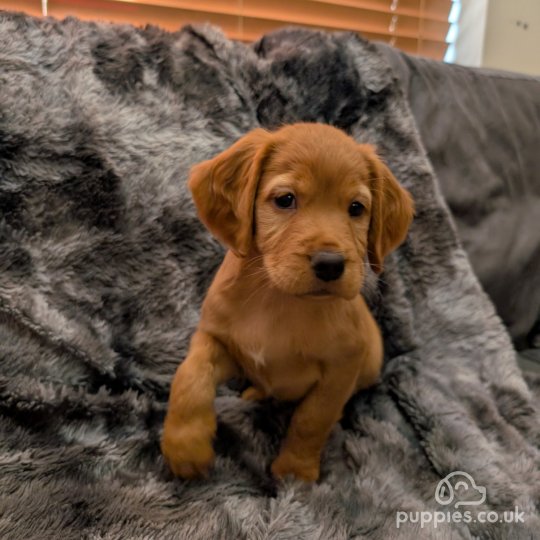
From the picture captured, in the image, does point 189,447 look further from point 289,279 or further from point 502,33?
point 502,33

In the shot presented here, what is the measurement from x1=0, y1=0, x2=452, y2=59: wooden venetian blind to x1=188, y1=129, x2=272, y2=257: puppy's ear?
1.21 m

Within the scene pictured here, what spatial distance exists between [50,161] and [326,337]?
0.82m

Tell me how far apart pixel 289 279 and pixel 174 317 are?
0.61 meters

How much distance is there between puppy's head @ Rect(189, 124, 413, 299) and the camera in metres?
0.99

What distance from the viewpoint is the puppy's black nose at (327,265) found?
959 millimetres

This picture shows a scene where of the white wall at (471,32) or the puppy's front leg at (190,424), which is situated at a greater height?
the white wall at (471,32)

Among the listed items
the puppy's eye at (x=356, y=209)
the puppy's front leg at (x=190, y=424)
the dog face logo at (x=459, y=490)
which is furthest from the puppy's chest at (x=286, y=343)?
the dog face logo at (x=459, y=490)

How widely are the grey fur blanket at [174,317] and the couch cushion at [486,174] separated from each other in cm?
15

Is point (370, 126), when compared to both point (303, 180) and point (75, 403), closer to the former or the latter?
point (303, 180)

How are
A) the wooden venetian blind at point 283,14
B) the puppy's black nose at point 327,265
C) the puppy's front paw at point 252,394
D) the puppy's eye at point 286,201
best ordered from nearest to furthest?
the puppy's black nose at point 327,265 → the puppy's eye at point 286,201 → the puppy's front paw at point 252,394 → the wooden venetian blind at point 283,14

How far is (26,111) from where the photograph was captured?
1425mm

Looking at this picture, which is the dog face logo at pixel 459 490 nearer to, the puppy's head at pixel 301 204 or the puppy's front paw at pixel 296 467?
the puppy's front paw at pixel 296 467

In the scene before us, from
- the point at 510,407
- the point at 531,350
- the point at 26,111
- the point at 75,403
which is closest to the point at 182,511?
the point at 75,403

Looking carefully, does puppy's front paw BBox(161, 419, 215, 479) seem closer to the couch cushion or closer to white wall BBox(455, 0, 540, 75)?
the couch cushion
